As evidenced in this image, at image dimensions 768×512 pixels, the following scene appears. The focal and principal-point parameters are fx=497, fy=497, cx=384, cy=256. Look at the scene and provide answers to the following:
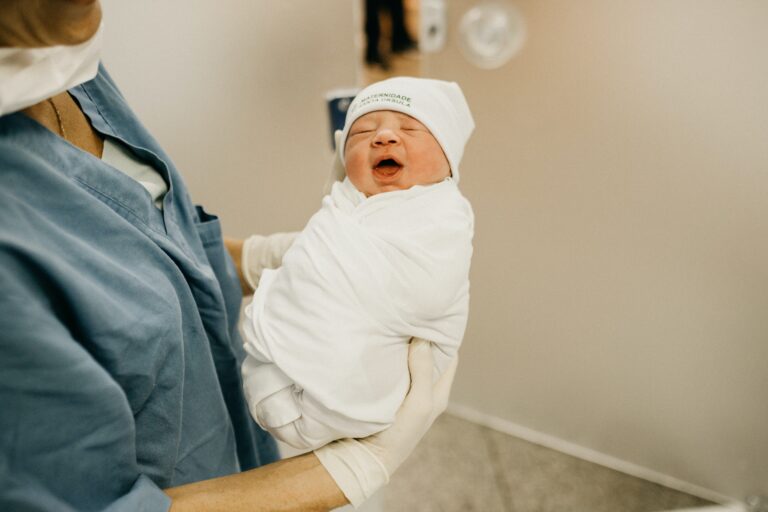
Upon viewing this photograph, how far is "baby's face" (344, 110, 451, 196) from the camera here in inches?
29.3

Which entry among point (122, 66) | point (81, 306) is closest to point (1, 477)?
point (81, 306)

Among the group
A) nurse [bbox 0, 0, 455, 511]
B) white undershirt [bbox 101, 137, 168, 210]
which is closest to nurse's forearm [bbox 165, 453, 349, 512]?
nurse [bbox 0, 0, 455, 511]

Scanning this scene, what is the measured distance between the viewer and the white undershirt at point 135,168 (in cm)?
66

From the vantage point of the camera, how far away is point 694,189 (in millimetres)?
1146

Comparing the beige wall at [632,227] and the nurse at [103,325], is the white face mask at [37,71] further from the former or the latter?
the beige wall at [632,227]

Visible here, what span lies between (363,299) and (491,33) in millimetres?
870

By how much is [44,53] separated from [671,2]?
44.1 inches

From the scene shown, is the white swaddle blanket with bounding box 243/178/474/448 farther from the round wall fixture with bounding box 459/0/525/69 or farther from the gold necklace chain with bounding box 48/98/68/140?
the round wall fixture with bounding box 459/0/525/69

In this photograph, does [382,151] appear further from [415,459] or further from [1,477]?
[415,459]

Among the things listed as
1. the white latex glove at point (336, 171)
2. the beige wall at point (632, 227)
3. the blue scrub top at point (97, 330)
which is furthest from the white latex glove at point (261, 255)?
the beige wall at point (632, 227)

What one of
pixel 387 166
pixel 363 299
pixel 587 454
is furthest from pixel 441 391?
pixel 587 454

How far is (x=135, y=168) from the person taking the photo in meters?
0.69

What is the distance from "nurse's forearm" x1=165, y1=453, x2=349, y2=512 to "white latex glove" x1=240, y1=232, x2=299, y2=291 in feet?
1.26

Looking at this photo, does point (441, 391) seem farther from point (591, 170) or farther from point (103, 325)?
point (591, 170)
